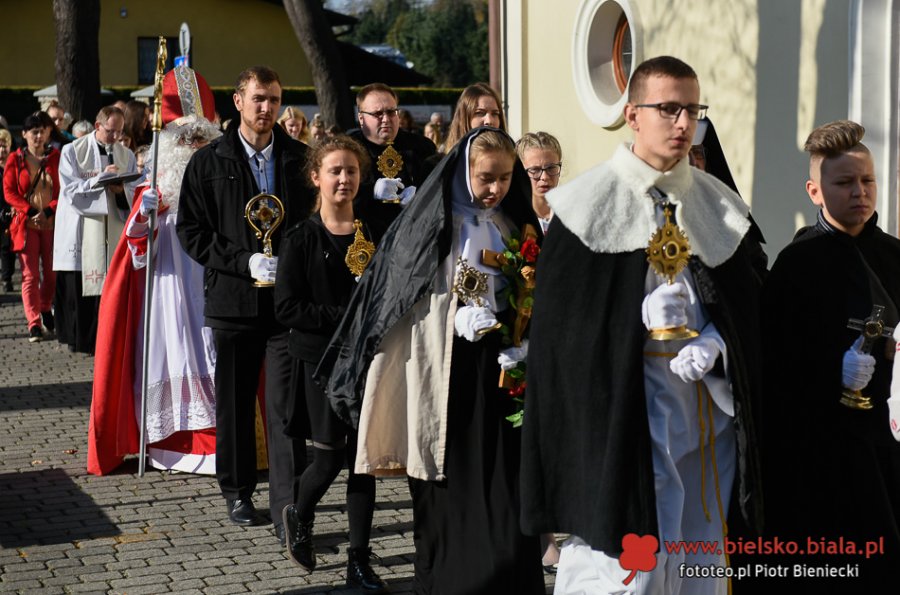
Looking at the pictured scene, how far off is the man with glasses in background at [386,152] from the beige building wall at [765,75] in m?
2.68

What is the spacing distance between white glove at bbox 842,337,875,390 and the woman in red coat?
425 inches

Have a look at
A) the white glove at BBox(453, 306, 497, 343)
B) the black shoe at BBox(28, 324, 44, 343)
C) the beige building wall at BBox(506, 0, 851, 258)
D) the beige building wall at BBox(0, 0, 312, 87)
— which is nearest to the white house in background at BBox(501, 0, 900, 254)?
the beige building wall at BBox(506, 0, 851, 258)

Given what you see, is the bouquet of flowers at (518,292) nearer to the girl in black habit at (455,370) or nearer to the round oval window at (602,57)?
the girl in black habit at (455,370)

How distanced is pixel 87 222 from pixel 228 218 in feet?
19.3

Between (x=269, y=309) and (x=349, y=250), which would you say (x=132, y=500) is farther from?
(x=349, y=250)

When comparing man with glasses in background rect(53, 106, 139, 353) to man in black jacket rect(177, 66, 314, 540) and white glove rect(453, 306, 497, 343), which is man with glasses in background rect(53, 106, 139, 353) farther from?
white glove rect(453, 306, 497, 343)

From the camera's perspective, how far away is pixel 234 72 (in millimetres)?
41125

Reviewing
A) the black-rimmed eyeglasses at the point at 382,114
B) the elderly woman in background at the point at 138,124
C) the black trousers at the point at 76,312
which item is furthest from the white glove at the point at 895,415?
the black trousers at the point at 76,312

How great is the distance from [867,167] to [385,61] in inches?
1485

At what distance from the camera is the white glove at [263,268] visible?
6730 mm

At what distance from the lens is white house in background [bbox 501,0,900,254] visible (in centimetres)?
812

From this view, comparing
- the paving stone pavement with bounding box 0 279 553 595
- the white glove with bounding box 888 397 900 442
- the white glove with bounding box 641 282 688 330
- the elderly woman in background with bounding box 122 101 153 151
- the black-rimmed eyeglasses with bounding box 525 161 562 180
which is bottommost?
the paving stone pavement with bounding box 0 279 553 595

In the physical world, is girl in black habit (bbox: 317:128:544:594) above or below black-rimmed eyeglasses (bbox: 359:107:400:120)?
below

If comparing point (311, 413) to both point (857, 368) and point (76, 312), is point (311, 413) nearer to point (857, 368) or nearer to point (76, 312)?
point (857, 368)
